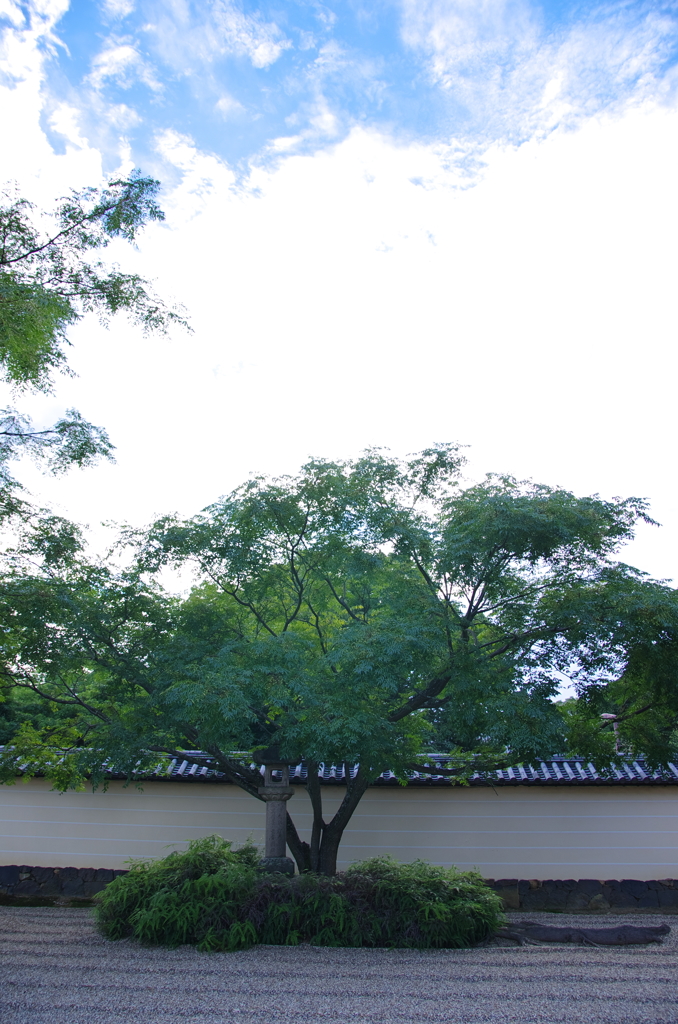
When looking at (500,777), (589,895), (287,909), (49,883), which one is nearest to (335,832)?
(287,909)

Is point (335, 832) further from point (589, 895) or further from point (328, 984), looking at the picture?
point (589, 895)

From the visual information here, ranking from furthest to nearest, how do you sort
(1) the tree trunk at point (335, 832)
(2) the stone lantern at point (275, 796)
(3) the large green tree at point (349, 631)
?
(1) the tree trunk at point (335, 832) < (2) the stone lantern at point (275, 796) < (3) the large green tree at point (349, 631)

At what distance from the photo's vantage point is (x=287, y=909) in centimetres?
838

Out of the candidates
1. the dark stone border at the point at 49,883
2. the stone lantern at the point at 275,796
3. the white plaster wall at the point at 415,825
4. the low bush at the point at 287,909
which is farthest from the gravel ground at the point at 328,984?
the white plaster wall at the point at 415,825

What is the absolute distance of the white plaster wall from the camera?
12016 millimetres

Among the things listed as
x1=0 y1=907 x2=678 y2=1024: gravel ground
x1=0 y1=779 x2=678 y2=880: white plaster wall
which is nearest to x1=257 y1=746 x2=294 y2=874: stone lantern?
x1=0 y1=907 x2=678 y2=1024: gravel ground

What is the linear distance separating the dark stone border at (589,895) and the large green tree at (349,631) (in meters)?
3.28

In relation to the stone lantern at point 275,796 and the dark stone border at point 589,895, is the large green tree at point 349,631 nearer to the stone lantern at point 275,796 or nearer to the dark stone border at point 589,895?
the stone lantern at point 275,796

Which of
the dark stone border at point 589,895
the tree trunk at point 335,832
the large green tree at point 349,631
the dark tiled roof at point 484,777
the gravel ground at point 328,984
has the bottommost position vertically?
the gravel ground at point 328,984

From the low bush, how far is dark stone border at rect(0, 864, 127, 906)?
3203 mm

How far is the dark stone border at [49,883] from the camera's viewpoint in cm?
1148

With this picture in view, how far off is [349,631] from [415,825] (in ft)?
19.5

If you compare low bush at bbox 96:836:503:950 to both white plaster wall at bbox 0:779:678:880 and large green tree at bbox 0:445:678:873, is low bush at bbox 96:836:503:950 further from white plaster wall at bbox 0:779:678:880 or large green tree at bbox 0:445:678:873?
white plaster wall at bbox 0:779:678:880

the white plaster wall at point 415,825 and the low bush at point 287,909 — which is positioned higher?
the white plaster wall at point 415,825
